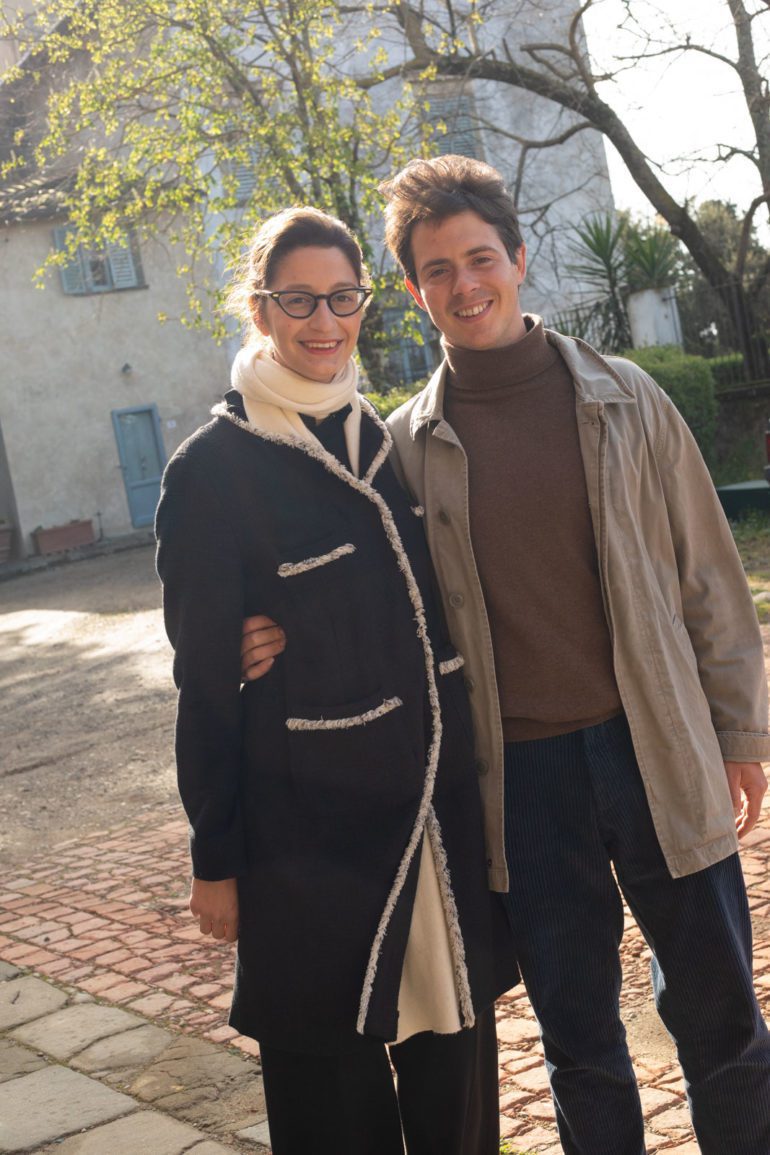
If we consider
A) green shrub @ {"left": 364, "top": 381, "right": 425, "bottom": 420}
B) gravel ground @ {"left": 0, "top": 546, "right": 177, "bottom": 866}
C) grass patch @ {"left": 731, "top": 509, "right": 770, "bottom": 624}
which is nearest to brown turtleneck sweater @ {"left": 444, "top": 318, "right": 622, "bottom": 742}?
gravel ground @ {"left": 0, "top": 546, "right": 177, "bottom": 866}

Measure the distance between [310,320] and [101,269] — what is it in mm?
24422

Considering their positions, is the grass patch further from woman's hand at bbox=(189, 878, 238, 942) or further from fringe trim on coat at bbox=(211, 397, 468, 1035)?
woman's hand at bbox=(189, 878, 238, 942)

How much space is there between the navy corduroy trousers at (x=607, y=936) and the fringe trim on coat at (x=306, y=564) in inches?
20.9

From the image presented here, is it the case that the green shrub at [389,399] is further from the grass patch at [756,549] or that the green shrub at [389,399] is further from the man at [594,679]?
the man at [594,679]

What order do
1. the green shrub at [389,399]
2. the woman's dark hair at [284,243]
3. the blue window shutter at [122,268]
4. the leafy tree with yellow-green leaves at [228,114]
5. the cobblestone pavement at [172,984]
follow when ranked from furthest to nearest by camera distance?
the blue window shutter at [122,268]
the green shrub at [389,399]
the leafy tree with yellow-green leaves at [228,114]
the cobblestone pavement at [172,984]
the woman's dark hair at [284,243]

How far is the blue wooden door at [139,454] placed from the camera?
85.5ft

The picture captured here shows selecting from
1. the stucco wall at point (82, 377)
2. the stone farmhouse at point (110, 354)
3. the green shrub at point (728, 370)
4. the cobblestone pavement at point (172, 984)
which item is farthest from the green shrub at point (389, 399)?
the stucco wall at point (82, 377)

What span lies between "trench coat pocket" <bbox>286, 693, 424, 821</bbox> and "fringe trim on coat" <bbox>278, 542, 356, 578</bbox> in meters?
0.26

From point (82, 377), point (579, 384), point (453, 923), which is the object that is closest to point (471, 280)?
point (579, 384)

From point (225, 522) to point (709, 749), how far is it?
106cm

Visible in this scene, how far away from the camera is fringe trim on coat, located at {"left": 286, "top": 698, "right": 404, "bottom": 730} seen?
8.41 feet

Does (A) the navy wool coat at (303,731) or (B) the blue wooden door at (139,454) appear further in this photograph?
(B) the blue wooden door at (139,454)

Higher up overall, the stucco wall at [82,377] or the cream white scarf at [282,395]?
the stucco wall at [82,377]

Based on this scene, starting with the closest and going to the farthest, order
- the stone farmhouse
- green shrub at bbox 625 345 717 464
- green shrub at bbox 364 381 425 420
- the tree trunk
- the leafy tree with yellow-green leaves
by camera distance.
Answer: the leafy tree with yellow-green leaves < green shrub at bbox 364 381 425 420 < green shrub at bbox 625 345 717 464 < the tree trunk < the stone farmhouse
